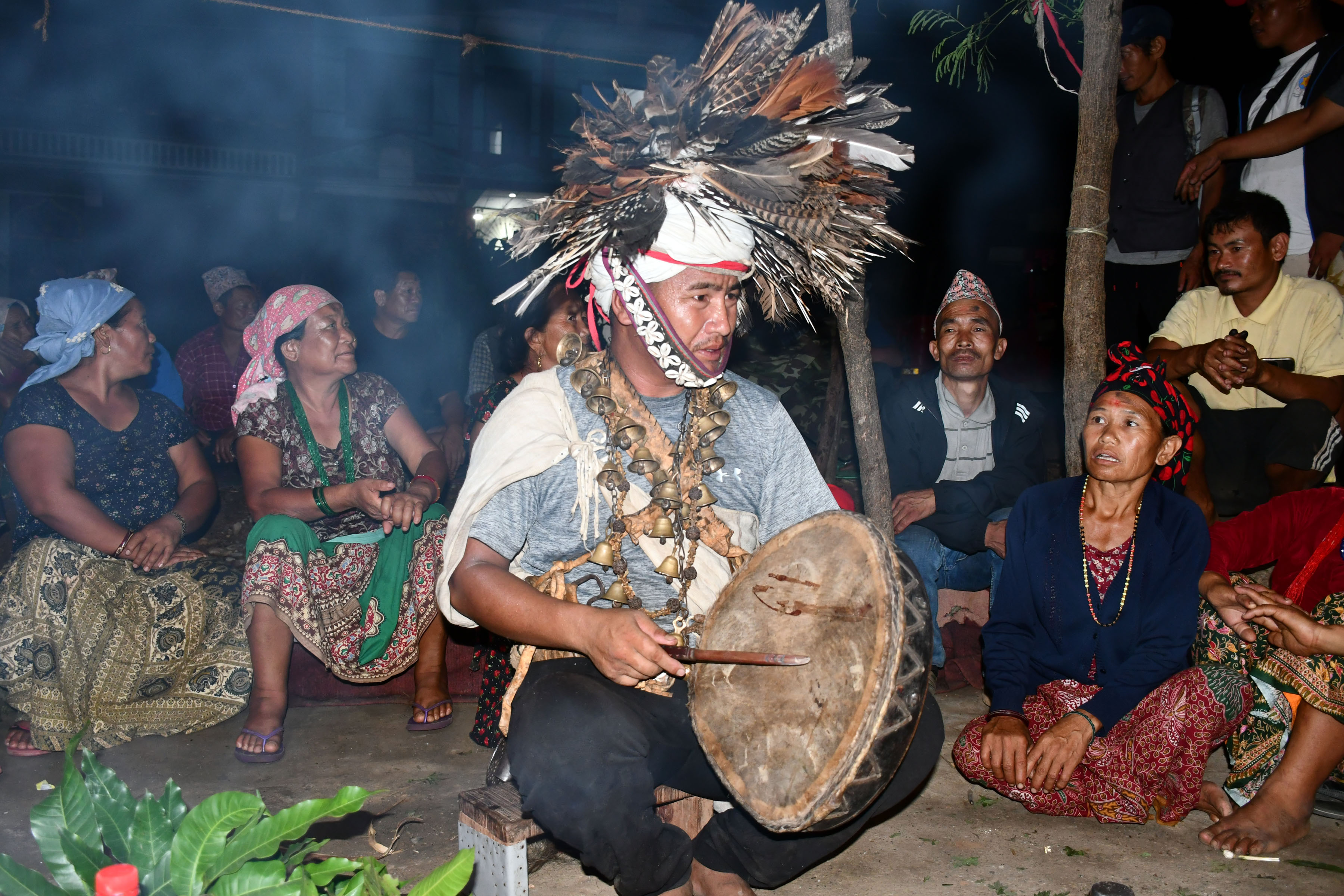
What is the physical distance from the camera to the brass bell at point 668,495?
249 cm

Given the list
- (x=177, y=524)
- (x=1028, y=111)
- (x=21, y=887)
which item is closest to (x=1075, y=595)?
(x=21, y=887)

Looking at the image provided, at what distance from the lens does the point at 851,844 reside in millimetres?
2996

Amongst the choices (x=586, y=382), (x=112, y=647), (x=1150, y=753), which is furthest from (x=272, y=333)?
(x=1150, y=753)

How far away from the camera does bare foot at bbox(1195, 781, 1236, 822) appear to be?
3.11m

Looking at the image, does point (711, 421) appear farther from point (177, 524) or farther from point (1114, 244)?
point (1114, 244)

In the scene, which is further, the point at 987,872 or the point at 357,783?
the point at 357,783

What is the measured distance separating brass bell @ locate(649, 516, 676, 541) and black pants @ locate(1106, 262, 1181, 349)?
3553 millimetres

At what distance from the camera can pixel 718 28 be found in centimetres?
250

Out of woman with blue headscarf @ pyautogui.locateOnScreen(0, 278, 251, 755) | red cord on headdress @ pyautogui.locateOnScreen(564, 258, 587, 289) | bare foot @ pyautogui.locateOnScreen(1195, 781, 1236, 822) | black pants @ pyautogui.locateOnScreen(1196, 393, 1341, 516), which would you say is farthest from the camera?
black pants @ pyautogui.locateOnScreen(1196, 393, 1341, 516)

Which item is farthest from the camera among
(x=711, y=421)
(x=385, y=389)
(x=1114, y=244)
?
(x=1114, y=244)

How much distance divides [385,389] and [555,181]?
1044 centimetres

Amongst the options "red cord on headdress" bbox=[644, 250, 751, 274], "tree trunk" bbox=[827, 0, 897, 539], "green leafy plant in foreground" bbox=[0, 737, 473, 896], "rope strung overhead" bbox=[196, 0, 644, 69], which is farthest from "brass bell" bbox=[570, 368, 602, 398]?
"rope strung overhead" bbox=[196, 0, 644, 69]

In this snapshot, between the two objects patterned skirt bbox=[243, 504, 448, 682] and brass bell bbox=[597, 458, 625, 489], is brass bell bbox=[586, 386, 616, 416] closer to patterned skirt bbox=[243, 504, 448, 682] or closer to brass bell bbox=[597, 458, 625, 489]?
brass bell bbox=[597, 458, 625, 489]

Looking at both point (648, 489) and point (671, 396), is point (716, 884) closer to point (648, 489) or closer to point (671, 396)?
point (648, 489)
